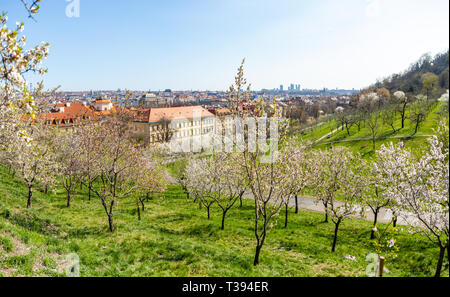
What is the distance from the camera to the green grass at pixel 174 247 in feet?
29.3

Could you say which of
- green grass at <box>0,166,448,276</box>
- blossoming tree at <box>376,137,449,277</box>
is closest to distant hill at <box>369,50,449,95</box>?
green grass at <box>0,166,448,276</box>

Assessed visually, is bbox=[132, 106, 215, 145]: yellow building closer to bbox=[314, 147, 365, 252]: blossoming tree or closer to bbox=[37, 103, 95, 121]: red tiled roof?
bbox=[37, 103, 95, 121]: red tiled roof

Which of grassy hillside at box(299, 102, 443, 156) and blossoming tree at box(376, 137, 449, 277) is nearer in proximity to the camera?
blossoming tree at box(376, 137, 449, 277)

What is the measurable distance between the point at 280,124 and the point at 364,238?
13.8m

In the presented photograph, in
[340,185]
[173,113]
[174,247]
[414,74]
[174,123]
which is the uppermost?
[414,74]

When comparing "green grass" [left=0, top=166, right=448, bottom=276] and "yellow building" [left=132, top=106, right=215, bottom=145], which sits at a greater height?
"yellow building" [left=132, top=106, right=215, bottom=145]

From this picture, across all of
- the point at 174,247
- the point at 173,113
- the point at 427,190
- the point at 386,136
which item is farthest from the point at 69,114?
the point at 386,136

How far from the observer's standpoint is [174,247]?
1180 cm

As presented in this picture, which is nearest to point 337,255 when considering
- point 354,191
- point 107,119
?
point 354,191

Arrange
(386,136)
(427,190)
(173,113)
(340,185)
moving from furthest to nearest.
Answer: (173,113), (386,136), (340,185), (427,190)

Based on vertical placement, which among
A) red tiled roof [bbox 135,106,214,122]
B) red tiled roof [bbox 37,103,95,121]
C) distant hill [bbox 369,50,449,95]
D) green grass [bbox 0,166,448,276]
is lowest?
green grass [bbox 0,166,448,276]

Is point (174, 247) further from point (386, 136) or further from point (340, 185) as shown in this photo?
point (386, 136)

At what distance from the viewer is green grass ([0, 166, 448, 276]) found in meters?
8.94
